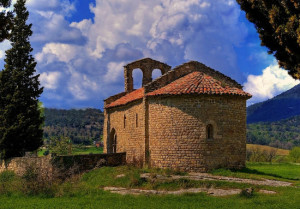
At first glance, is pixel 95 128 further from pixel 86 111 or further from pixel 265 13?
pixel 265 13

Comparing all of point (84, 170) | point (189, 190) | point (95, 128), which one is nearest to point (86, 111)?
point (95, 128)

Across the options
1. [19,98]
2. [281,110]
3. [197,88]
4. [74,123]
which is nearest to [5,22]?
[197,88]

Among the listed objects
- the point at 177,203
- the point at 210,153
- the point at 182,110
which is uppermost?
the point at 182,110

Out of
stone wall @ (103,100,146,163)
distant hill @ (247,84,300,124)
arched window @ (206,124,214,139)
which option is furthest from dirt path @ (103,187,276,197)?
distant hill @ (247,84,300,124)

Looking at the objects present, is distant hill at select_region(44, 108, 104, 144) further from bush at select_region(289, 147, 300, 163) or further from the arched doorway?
the arched doorway

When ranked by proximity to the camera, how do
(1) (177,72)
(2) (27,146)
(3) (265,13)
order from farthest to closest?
1. (2) (27,146)
2. (1) (177,72)
3. (3) (265,13)

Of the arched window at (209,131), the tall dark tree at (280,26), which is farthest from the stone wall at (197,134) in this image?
the tall dark tree at (280,26)

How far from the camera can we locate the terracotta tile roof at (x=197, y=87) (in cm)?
1680

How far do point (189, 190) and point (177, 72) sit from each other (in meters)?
8.81

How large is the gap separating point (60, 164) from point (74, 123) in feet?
239

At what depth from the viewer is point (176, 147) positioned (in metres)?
16.9

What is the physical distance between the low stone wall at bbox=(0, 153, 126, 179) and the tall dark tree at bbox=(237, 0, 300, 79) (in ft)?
33.1

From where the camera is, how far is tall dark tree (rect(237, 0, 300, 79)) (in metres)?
9.60

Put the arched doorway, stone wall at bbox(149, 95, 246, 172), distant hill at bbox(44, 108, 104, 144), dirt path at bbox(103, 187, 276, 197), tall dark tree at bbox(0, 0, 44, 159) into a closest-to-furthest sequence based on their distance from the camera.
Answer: dirt path at bbox(103, 187, 276, 197) < stone wall at bbox(149, 95, 246, 172) < tall dark tree at bbox(0, 0, 44, 159) < the arched doorway < distant hill at bbox(44, 108, 104, 144)
